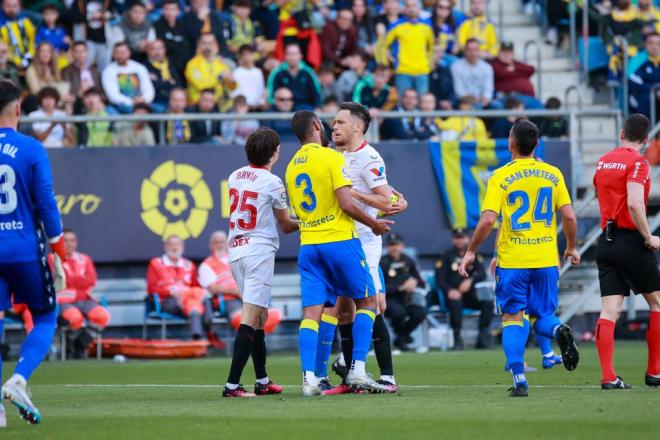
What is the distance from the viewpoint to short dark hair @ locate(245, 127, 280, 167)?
1080 centimetres

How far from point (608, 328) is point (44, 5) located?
1413cm

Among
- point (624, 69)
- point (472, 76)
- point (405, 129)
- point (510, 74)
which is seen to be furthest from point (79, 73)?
point (624, 69)

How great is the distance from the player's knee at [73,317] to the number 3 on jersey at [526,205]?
937cm

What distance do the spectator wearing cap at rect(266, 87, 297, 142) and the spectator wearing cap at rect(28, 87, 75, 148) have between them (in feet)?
9.62

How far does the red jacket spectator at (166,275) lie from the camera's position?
19.0 metres

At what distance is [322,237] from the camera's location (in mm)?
10555

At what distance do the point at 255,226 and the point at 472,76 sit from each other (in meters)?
11.9

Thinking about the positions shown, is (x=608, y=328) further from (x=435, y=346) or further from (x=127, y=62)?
(x=127, y=62)

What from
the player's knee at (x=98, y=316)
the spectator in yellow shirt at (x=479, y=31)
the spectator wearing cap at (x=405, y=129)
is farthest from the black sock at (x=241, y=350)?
the spectator in yellow shirt at (x=479, y=31)

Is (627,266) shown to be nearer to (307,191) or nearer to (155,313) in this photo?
(307,191)

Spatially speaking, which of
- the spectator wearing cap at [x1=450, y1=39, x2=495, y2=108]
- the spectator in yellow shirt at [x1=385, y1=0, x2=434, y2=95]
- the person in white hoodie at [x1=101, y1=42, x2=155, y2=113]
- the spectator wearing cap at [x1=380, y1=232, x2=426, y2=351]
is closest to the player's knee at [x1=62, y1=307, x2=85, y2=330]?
the person in white hoodie at [x1=101, y1=42, x2=155, y2=113]

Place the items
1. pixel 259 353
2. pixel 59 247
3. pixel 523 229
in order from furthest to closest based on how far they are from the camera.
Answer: pixel 259 353 < pixel 523 229 < pixel 59 247

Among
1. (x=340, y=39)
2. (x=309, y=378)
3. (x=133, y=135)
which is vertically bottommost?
(x=309, y=378)

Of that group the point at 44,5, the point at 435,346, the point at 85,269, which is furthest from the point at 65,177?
the point at 435,346
